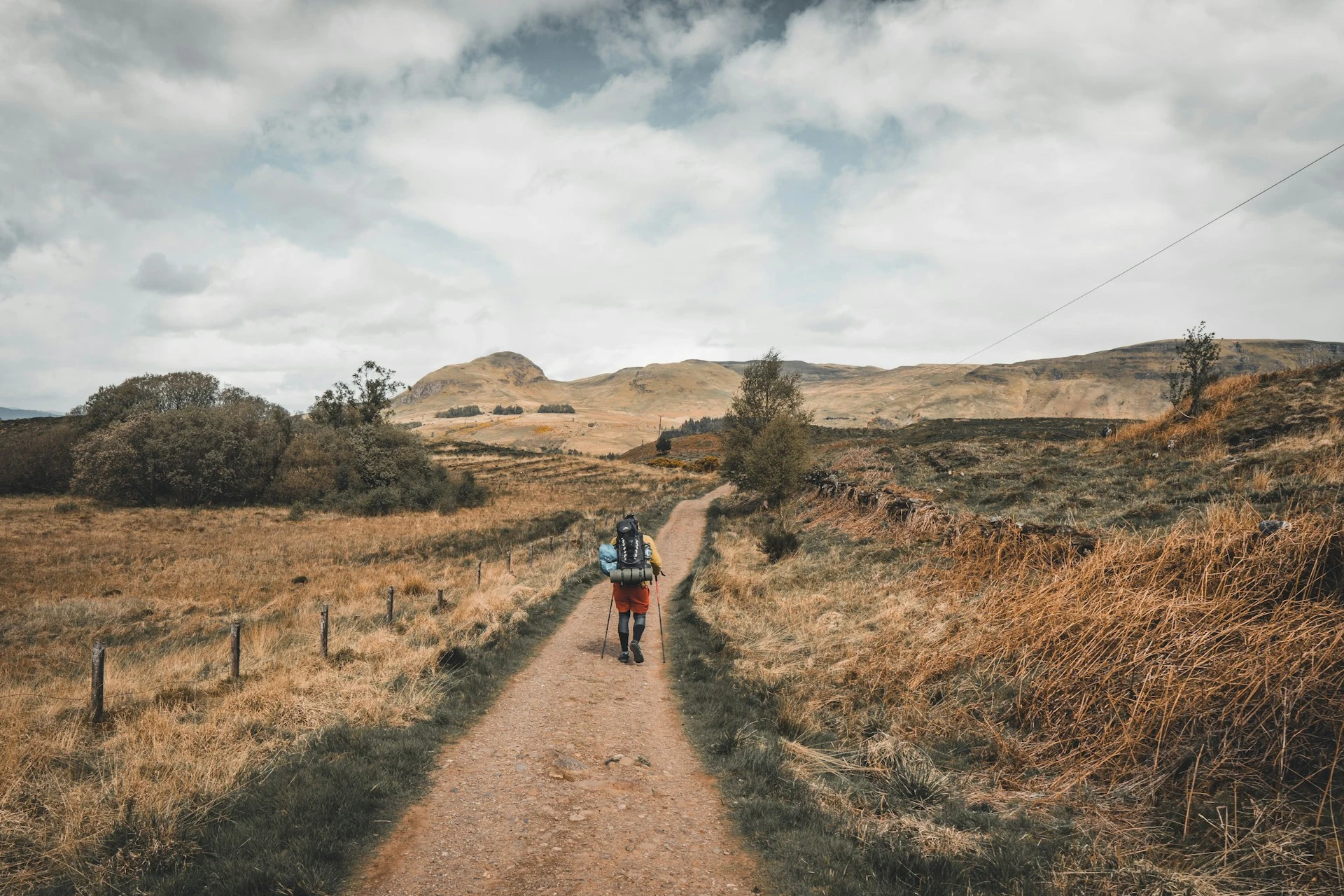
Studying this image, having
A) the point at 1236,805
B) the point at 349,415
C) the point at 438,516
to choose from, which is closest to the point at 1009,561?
the point at 1236,805

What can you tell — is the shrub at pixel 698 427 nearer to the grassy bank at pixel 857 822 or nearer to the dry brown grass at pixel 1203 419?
the dry brown grass at pixel 1203 419

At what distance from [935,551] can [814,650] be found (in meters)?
4.20

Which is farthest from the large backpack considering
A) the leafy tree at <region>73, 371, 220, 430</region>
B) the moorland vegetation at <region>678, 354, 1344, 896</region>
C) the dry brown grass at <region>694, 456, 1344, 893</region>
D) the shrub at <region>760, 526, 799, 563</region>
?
the leafy tree at <region>73, 371, 220, 430</region>

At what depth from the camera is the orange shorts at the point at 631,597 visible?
11.4m

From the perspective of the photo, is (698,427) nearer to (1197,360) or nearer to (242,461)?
(242,461)

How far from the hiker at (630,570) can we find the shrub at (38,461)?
233 ft

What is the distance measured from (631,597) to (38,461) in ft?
245

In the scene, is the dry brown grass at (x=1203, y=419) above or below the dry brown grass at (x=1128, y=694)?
above

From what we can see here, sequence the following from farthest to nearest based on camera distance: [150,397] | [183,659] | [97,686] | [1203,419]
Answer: [150,397], [1203,419], [183,659], [97,686]

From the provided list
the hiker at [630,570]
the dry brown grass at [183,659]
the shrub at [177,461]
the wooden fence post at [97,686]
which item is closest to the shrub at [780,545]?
the dry brown grass at [183,659]

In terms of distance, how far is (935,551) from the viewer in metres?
13.0

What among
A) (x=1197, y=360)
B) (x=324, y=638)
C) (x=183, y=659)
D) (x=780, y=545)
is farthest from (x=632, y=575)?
(x=1197, y=360)

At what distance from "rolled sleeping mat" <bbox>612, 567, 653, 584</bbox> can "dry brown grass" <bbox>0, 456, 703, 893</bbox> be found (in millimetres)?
3282

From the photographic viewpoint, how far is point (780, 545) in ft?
68.3
